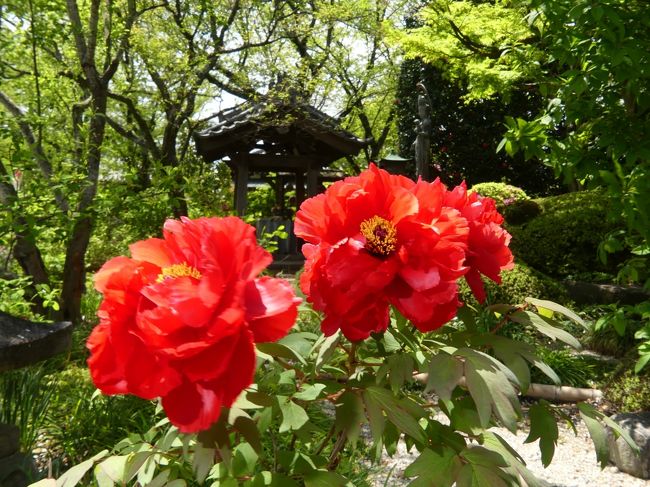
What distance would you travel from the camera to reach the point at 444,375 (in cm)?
88

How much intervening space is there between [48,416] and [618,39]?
444cm

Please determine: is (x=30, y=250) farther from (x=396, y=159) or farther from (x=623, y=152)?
(x=396, y=159)

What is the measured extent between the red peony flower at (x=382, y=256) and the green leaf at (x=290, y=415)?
0.18 metres

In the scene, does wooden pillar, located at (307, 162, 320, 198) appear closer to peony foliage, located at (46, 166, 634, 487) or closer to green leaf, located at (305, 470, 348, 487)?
peony foliage, located at (46, 166, 634, 487)

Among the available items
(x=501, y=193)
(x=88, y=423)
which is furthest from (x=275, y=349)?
(x=501, y=193)

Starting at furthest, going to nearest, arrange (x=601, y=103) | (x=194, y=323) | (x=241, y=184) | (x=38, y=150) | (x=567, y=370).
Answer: (x=241, y=184) → (x=567, y=370) → (x=38, y=150) → (x=601, y=103) → (x=194, y=323)

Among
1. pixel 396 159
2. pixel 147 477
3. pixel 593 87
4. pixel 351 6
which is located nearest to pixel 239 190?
pixel 396 159

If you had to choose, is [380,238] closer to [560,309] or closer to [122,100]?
[560,309]

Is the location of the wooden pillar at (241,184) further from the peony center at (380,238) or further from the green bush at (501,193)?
the peony center at (380,238)

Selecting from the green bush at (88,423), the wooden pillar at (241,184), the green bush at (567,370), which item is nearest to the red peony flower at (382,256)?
the green bush at (88,423)

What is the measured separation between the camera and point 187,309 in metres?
0.64

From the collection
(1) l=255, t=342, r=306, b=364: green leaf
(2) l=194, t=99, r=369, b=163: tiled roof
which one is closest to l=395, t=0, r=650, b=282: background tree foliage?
(1) l=255, t=342, r=306, b=364: green leaf

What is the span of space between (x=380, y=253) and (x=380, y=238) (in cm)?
3

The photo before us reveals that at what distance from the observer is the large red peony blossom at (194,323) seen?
0.64m
